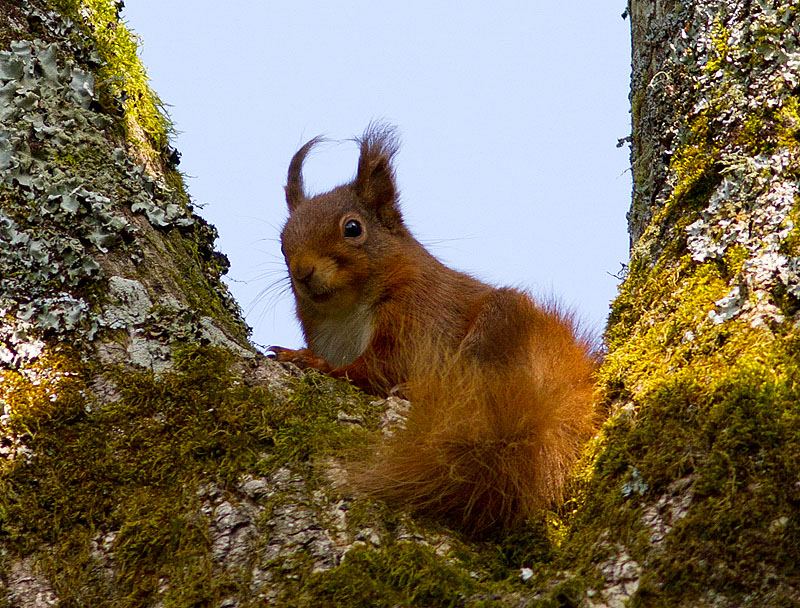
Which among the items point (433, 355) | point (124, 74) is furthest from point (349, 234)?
point (433, 355)

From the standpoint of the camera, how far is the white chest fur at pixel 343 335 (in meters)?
4.61

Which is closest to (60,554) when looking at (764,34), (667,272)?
(667,272)

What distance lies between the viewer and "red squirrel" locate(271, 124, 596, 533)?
92.1 inches

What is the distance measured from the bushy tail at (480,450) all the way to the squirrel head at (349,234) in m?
1.92

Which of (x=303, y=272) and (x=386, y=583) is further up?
(x=303, y=272)

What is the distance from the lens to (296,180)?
5453 millimetres

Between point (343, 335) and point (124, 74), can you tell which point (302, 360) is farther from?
point (124, 74)

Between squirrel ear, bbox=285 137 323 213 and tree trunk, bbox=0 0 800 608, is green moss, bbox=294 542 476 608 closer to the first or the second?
tree trunk, bbox=0 0 800 608

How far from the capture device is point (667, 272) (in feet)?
8.98

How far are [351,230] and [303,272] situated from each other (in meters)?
0.41

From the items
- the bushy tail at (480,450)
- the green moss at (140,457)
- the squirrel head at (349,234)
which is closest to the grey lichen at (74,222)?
the green moss at (140,457)

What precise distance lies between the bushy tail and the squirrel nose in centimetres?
189

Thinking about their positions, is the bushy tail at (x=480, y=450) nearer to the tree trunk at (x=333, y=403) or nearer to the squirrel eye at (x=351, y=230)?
the tree trunk at (x=333, y=403)

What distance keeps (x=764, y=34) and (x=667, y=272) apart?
2.74ft
